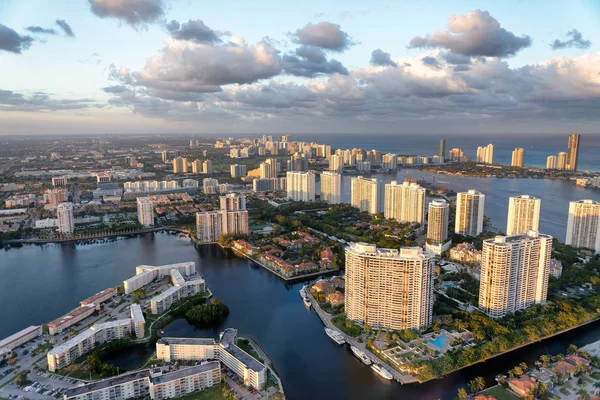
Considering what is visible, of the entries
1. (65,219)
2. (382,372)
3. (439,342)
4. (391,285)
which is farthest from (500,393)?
(65,219)

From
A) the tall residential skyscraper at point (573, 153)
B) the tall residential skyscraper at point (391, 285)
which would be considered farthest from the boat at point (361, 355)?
the tall residential skyscraper at point (573, 153)

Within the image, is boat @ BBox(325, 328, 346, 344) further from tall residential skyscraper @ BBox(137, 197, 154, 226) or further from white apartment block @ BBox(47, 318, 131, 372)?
tall residential skyscraper @ BBox(137, 197, 154, 226)

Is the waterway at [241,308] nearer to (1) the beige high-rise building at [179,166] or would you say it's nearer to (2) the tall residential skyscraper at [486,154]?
(1) the beige high-rise building at [179,166]

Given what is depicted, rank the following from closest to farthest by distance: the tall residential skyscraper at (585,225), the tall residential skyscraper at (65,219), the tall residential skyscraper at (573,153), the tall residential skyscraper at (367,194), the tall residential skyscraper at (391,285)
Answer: the tall residential skyscraper at (391,285) → the tall residential skyscraper at (585,225) → the tall residential skyscraper at (65,219) → the tall residential skyscraper at (367,194) → the tall residential skyscraper at (573,153)

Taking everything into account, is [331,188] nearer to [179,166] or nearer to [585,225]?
[585,225]

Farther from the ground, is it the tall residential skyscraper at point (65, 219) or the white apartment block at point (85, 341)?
the tall residential skyscraper at point (65, 219)

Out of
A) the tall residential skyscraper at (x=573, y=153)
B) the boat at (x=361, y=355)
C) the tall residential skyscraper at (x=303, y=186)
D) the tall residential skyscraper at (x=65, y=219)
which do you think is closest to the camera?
the boat at (x=361, y=355)

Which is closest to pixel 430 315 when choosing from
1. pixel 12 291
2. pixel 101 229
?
pixel 12 291
